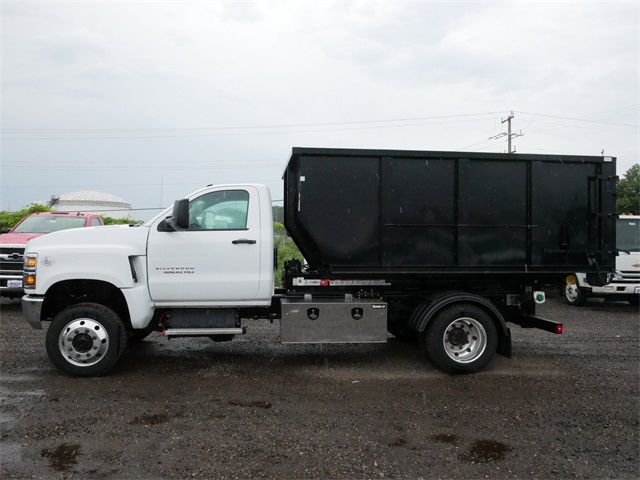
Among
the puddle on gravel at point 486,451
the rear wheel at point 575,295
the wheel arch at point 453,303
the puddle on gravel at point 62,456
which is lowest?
the puddle on gravel at point 486,451

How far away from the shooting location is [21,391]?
5.56m

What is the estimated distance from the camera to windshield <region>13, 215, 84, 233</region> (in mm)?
11383

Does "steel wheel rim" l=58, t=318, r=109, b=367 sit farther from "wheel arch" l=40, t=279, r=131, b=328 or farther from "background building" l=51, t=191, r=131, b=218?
"background building" l=51, t=191, r=131, b=218

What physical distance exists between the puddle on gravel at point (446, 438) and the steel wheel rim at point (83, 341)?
374 cm

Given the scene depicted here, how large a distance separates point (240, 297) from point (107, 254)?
1579 millimetres

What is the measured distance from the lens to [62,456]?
13.2 feet

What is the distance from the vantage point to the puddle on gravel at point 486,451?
4.09 metres

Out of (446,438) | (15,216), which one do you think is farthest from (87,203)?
(446,438)

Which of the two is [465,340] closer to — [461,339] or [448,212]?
[461,339]

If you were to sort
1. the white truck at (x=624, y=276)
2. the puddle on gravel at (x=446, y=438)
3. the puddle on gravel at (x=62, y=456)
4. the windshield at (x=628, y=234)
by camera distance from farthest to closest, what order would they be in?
1. the windshield at (x=628, y=234)
2. the white truck at (x=624, y=276)
3. the puddle on gravel at (x=446, y=438)
4. the puddle on gravel at (x=62, y=456)

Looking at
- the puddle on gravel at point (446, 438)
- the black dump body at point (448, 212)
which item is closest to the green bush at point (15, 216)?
the black dump body at point (448, 212)

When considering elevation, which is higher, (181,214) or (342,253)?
(181,214)

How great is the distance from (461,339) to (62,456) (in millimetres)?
4494

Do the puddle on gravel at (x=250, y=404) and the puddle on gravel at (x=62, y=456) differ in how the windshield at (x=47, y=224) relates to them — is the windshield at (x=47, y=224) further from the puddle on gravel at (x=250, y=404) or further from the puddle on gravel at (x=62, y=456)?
the puddle on gravel at (x=62, y=456)
